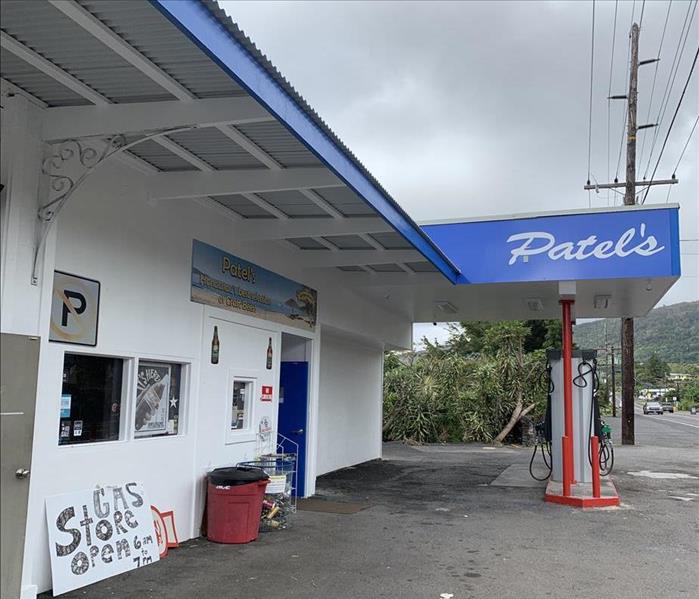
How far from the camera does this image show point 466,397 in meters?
23.3

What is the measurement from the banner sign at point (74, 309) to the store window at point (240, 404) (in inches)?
109

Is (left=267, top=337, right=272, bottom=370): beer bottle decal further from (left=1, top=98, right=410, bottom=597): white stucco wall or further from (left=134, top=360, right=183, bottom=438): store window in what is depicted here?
(left=134, top=360, right=183, bottom=438): store window

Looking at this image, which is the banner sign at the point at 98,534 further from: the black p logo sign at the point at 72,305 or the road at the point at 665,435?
the road at the point at 665,435

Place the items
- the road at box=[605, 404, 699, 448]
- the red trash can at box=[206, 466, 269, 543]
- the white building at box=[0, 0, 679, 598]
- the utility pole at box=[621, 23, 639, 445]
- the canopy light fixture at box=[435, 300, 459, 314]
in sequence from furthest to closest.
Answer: the road at box=[605, 404, 699, 448] < the utility pole at box=[621, 23, 639, 445] < the canopy light fixture at box=[435, 300, 459, 314] < the red trash can at box=[206, 466, 269, 543] < the white building at box=[0, 0, 679, 598]

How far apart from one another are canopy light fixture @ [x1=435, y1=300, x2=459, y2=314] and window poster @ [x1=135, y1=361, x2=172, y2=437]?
284 inches

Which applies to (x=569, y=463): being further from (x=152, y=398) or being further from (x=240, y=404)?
(x=152, y=398)

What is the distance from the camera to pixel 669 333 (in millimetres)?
159750

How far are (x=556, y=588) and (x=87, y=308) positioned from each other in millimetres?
4846

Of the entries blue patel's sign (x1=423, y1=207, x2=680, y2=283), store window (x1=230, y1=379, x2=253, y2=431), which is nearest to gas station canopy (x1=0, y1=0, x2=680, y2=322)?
blue patel's sign (x1=423, y1=207, x2=680, y2=283)

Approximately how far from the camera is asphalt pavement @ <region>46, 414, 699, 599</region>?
19.7 feet

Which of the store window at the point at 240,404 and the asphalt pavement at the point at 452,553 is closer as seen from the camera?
the asphalt pavement at the point at 452,553

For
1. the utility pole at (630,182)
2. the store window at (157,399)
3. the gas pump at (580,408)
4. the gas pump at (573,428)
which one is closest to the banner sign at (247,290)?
the store window at (157,399)

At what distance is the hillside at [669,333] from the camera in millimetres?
148125

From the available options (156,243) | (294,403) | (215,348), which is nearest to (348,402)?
(294,403)
